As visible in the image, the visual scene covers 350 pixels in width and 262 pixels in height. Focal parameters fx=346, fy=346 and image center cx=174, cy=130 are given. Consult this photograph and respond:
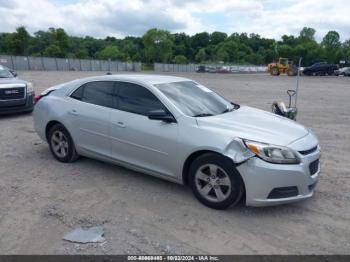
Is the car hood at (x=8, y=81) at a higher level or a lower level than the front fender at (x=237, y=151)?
higher

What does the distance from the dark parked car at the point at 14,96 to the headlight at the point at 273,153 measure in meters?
8.32

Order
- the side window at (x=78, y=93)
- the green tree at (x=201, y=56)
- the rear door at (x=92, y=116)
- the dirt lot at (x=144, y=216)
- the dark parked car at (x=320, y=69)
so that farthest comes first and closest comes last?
the green tree at (x=201, y=56)
the dark parked car at (x=320, y=69)
the side window at (x=78, y=93)
the rear door at (x=92, y=116)
the dirt lot at (x=144, y=216)

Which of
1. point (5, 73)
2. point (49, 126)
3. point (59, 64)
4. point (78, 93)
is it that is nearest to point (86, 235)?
point (78, 93)

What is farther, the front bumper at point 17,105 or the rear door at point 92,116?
the front bumper at point 17,105

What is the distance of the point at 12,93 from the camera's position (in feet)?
33.1

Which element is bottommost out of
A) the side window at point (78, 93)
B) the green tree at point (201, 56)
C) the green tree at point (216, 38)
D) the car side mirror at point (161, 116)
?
the car side mirror at point (161, 116)

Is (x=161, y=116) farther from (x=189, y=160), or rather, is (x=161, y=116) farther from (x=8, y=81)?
(x=8, y=81)

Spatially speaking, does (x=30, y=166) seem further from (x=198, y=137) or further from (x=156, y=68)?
(x=156, y=68)

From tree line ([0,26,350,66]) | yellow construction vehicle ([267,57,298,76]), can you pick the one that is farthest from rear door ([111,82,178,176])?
tree line ([0,26,350,66])

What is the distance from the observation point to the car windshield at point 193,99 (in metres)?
4.66

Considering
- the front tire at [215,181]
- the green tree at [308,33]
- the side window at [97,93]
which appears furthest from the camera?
the green tree at [308,33]

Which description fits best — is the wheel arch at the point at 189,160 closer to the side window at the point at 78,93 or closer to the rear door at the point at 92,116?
the rear door at the point at 92,116

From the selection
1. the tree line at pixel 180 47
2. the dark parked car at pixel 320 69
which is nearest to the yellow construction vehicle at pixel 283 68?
the dark parked car at pixel 320 69

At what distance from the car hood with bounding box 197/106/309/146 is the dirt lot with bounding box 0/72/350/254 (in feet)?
2.91
